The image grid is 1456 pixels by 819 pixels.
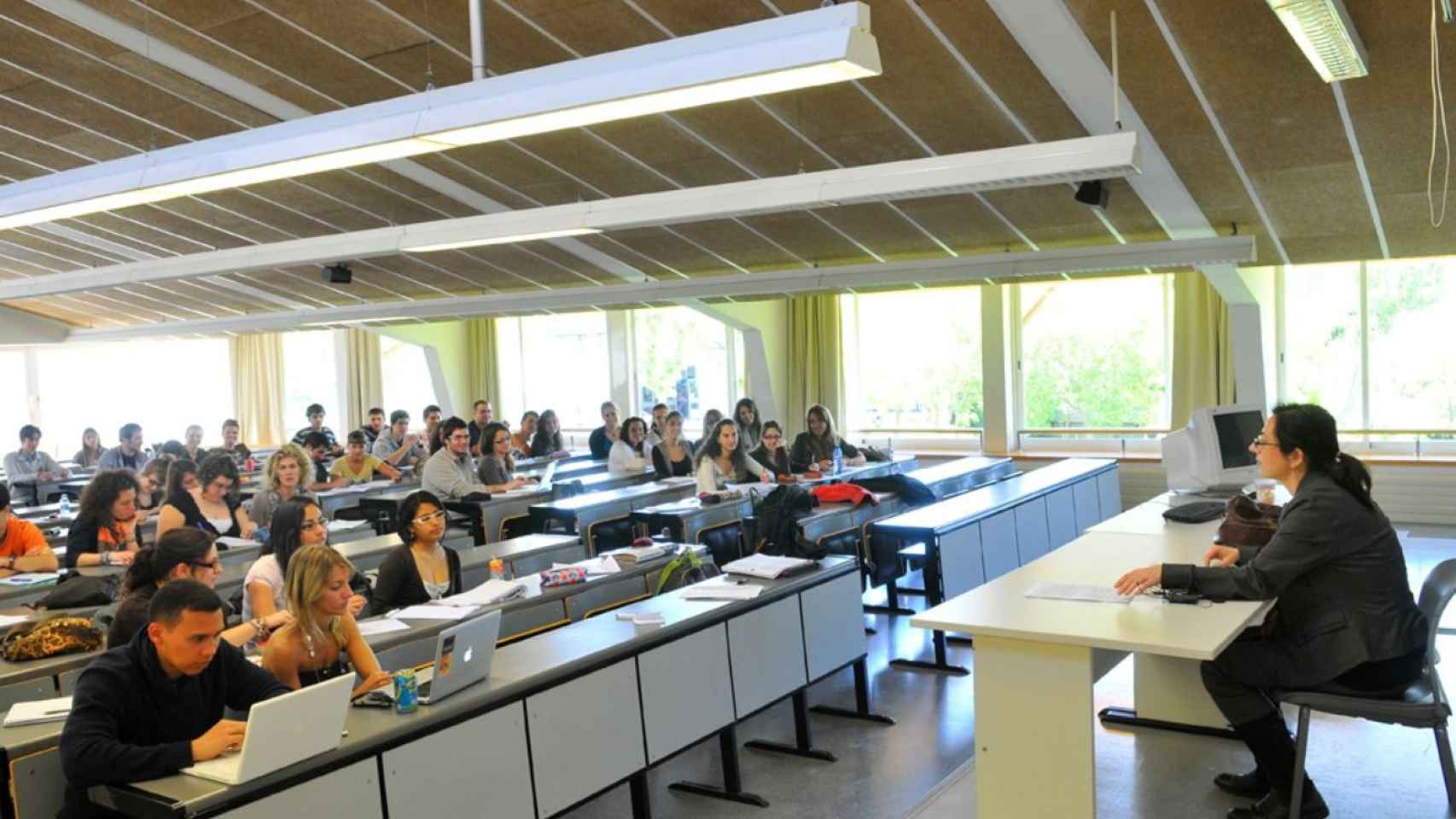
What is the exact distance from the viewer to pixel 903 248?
32.3 ft

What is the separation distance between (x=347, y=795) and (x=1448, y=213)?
813 centimetres

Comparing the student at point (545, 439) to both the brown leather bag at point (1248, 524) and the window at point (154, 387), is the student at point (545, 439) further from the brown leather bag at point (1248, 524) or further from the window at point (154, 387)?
the window at point (154, 387)

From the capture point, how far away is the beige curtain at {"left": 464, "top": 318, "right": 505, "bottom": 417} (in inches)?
637

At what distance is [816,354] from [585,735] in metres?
9.48

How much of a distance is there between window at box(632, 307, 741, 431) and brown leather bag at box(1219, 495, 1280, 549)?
10055 mm

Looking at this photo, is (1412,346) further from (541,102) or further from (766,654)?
(541,102)

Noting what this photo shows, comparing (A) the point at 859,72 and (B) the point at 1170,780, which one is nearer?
(A) the point at 859,72

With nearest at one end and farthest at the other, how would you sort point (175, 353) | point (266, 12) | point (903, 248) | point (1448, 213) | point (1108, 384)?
1. point (266, 12)
2. point (1448, 213)
3. point (903, 248)
4. point (1108, 384)
5. point (175, 353)

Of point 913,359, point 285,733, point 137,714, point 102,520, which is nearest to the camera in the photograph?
point 285,733

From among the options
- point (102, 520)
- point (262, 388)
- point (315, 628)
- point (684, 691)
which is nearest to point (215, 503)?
point (102, 520)

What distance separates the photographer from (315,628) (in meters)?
3.59

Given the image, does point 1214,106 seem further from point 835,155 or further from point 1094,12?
point 835,155

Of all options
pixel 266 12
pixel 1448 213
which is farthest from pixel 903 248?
pixel 266 12

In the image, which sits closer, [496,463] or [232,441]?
[496,463]
